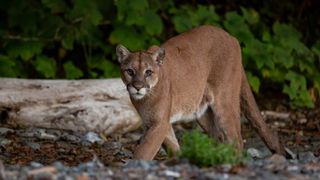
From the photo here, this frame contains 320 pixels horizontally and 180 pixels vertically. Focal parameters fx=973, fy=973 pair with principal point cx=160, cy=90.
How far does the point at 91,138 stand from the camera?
1026 cm

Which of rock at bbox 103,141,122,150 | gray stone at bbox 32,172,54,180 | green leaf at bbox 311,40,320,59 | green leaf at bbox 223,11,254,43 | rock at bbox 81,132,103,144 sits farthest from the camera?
green leaf at bbox 311,40,320,59

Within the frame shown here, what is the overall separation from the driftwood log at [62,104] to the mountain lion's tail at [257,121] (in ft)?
4.93

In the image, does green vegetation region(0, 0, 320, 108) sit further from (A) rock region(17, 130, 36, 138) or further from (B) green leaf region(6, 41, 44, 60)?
(A) rock region(17, 130, 36, 138)

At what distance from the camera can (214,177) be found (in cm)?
646

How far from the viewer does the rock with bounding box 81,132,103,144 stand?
33.4 feet

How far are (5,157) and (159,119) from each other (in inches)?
67.2

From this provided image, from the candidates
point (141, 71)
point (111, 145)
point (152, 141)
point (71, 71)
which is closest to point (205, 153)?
point (152, 141)

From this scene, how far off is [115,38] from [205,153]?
549 cm

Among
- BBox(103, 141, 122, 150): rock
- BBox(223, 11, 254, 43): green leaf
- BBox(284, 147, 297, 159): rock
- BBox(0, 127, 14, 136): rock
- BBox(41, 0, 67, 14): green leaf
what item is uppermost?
BBox(41, 0, 67, 14): green leaf

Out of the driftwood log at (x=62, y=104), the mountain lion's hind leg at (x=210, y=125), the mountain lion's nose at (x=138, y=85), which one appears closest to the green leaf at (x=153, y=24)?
the driftwood log at (x=62, y=104)

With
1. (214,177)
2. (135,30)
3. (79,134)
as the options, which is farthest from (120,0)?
(214,177)

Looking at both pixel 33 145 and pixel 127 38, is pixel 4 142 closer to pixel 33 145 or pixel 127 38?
pixel 33 145

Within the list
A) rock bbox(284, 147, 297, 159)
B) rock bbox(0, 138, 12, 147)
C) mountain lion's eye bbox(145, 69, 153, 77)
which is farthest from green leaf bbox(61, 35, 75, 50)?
mountain lion's eye bbox(145, 69, 153, 77)

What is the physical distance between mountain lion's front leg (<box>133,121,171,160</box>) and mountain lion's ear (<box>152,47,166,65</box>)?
57 cm
